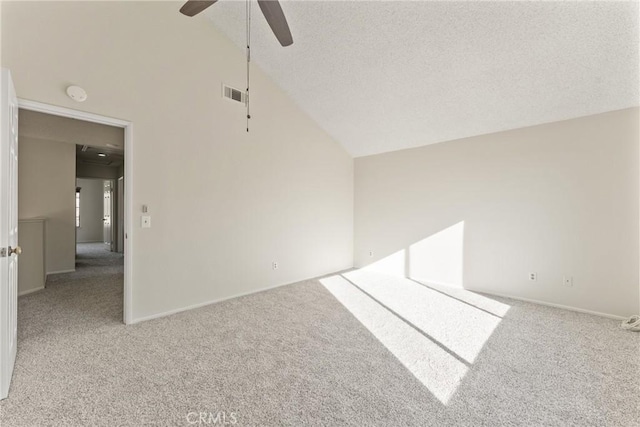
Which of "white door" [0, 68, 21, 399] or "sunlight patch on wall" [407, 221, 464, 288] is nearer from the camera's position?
"white door" [0, 68, 21, 399]

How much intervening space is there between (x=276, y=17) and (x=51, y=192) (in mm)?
5502

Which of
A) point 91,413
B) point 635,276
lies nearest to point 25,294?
point 91,413

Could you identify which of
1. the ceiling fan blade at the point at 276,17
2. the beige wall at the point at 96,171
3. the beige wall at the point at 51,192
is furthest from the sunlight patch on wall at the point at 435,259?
the beige wall at the point at 96,171

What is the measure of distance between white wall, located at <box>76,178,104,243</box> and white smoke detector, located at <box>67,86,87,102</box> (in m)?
8.81

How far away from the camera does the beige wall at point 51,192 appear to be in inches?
185

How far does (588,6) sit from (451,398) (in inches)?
130

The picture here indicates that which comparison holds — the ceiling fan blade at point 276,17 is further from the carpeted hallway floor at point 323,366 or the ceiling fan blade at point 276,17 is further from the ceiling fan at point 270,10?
the carpeted hallway floor at point 323,366

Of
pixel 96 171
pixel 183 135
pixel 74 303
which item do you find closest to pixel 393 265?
pixel 183 135

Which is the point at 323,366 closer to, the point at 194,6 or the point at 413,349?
the point at 413,349

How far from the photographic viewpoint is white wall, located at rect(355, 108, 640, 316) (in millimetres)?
3131

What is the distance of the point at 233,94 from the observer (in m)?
3.74

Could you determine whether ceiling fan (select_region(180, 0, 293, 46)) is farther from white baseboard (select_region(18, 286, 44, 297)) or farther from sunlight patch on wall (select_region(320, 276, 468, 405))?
white baseboard (select_region(18, 286, 44, 297))

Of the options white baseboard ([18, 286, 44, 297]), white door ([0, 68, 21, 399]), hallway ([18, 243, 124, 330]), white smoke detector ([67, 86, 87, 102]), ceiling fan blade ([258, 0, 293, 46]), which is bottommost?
hallway ([18, 243, 124, 330])

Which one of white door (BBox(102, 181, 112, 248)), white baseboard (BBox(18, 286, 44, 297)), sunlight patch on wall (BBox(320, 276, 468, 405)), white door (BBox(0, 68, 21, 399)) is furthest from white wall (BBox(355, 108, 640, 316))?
white door (BBox(102, 181, 112, 248))
